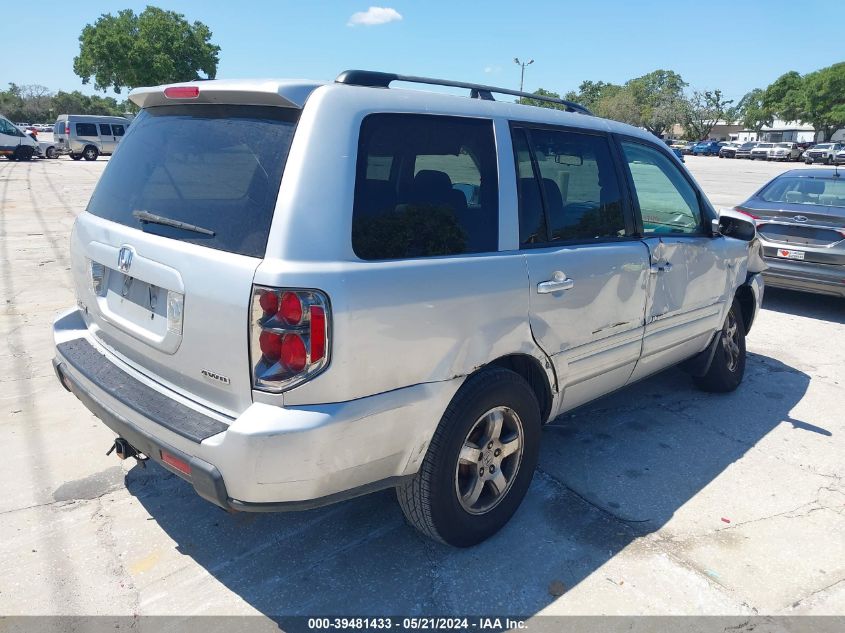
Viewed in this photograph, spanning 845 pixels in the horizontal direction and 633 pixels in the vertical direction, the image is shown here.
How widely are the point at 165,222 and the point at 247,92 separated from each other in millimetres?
612

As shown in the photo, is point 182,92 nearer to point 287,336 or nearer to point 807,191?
point 287,336

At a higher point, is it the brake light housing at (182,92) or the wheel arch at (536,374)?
the brake light housing at (182,92)

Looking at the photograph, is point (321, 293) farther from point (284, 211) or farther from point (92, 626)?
point (92, 626)

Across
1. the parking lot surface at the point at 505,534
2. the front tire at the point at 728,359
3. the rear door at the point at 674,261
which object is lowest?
the parking lot surface at the point at 505,534

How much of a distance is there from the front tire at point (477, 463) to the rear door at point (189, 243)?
2.81 feet

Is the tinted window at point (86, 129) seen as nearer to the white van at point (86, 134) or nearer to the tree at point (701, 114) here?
the white van at point (86, 134)

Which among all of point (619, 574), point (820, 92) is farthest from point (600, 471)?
point (820, 92)

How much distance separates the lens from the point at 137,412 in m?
2.44

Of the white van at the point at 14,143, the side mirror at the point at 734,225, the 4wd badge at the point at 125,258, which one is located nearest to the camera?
the 4wd badge at the point at 125,258

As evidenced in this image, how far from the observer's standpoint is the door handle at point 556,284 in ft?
9.38

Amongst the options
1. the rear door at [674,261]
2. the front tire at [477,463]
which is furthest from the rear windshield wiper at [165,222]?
the rear door at [674,261]

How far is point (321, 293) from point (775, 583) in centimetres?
241

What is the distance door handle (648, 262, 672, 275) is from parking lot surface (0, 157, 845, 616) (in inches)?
45.3

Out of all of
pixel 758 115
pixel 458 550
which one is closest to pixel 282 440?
pixel 458 550
